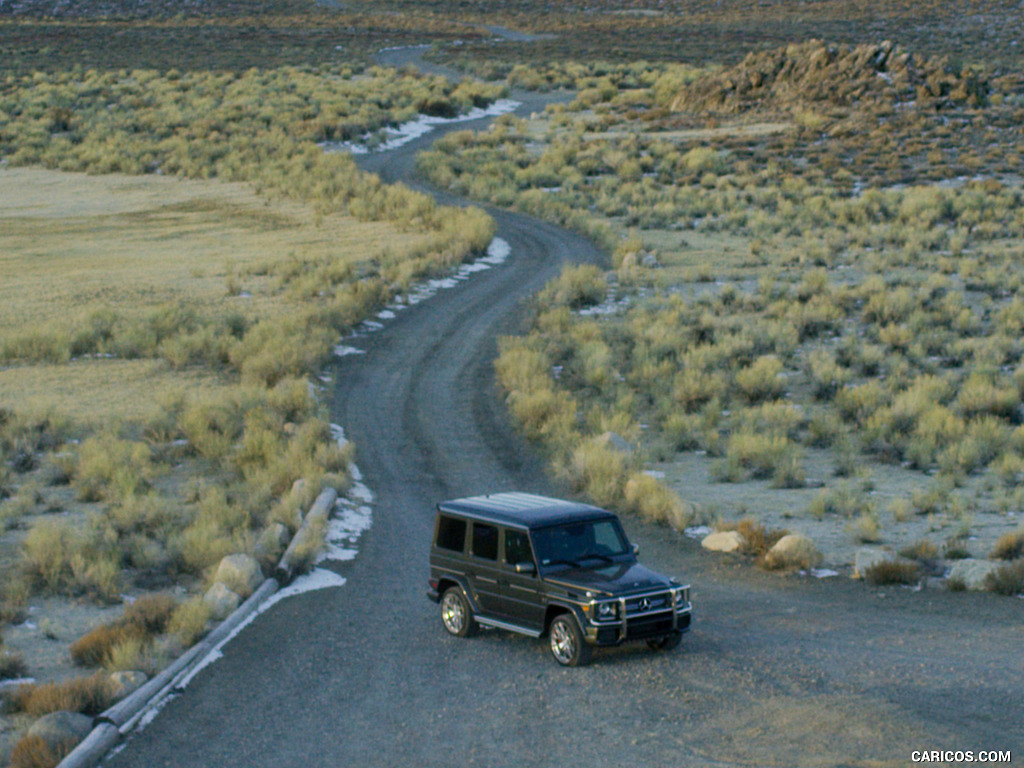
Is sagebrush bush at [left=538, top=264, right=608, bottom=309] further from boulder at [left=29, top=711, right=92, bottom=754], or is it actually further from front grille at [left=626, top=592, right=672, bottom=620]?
boulder at [left=29, top=711, right=92, bottom=754]

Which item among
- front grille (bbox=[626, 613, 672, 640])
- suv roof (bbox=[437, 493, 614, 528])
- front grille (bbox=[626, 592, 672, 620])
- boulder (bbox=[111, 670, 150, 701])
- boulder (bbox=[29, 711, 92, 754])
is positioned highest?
suv roof (bbox=[437, 493, 614, 528])

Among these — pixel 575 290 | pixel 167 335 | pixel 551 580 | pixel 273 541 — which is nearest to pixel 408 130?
pixel 575 290

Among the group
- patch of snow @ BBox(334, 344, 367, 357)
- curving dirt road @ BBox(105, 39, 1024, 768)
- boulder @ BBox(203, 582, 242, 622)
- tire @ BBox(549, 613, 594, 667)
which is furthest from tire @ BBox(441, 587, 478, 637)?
patch of snow @ BBox(334, 344, 367, 357)

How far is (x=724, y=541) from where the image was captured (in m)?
15.3

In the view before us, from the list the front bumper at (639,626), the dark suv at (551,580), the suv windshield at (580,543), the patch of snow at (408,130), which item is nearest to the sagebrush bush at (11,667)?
the dark suv at (551,580)

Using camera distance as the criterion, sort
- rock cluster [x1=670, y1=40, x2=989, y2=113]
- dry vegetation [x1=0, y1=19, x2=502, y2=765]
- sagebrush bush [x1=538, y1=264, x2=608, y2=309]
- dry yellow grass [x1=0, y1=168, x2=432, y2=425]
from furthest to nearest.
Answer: rock cluster [x1=670, y1=40, x2=989, y2=113]
sagebrush bush [x1=538, y1=264, x2=608, y2=309]
dry yellow grass [x1=0, y1=168, x2=432, y2=425]
dry vegetation [x1=0, y1=19, x2=502, y2=765]

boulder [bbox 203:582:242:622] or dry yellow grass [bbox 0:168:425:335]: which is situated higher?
boulder [bbox 203:582:242:622]

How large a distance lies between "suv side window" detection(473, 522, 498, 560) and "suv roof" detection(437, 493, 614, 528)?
3.9 inches

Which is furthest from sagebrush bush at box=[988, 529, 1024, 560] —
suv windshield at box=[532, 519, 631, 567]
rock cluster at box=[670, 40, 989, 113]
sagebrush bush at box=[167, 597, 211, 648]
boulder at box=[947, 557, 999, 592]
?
rock cluster at box=[670, 40, 989, 113]

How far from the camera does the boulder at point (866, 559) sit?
14.0 metres

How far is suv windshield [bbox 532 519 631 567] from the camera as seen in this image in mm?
11570

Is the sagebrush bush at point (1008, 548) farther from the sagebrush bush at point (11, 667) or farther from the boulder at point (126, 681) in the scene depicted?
the sagebrush bush at point (11, 667)

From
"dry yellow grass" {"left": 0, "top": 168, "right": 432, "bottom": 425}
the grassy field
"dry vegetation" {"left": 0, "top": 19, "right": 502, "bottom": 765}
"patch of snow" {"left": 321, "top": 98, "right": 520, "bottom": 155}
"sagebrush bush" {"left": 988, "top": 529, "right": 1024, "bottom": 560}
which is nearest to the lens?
"sagebrush bush" {"left": 988, "top": 529, "right": 1024, "bottom": 560}

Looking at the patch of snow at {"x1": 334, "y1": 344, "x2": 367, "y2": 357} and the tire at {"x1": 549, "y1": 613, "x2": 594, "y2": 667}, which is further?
the patch of snow at {"x1": 334, "y1": 344, "x2": 367, "y2": 357}
